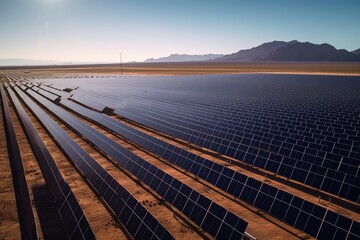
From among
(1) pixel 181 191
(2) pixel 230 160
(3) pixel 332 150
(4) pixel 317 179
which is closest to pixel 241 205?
(1) pixel 181 191

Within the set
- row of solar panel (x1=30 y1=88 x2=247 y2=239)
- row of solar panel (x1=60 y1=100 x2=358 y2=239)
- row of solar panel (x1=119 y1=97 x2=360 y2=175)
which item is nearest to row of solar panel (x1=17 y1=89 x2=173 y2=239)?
row of solar panel (x1=30 y1=88 x2=247 y2=239)

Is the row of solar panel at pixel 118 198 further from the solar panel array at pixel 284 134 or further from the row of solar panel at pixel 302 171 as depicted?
the row of solar panel at pixel 302 171

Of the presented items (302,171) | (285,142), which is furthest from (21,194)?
(285,142)

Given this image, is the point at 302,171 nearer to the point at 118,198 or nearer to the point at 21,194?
the point at 118,198

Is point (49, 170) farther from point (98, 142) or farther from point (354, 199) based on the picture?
point (354, 199)

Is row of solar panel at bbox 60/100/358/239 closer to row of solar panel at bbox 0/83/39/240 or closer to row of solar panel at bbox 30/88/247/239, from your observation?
row of solar panel at bbox 30/88/247/239
